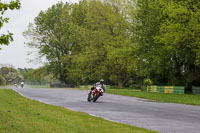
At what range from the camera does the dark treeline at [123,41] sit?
38094mm

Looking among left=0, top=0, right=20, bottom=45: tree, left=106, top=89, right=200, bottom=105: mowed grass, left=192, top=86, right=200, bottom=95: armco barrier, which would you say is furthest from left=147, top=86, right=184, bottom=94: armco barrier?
left=0, top=0, right=20, bottom=45: tree

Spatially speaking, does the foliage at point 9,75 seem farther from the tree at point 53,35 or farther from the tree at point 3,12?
the tree at point 3,12

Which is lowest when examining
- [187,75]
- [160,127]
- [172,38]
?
[160,127]

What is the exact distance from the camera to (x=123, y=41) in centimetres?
5672

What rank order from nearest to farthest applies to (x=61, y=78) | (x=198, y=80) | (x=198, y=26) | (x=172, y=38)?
(x=198, y=26)
(x=172, y=38)
(x=198, y=80)
(x=61, y=78)

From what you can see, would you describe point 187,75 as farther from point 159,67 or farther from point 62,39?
point 62,39

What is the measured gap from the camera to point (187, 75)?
1806 inches

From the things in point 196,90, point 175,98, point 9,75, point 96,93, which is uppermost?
point 9,75

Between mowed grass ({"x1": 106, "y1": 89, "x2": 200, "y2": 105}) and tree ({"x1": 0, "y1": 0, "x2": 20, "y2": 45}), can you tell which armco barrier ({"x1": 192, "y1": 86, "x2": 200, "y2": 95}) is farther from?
tree ({"x1": 0, "y1": 0, "x2": 20, "y2": 45})

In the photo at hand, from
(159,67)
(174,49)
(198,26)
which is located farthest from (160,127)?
(159,67)

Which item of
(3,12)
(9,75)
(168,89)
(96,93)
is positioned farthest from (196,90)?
(9,75)

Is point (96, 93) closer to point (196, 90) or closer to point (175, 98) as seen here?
point (175, 98)

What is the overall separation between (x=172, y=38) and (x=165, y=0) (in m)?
5.91

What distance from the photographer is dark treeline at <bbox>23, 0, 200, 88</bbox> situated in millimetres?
38094
